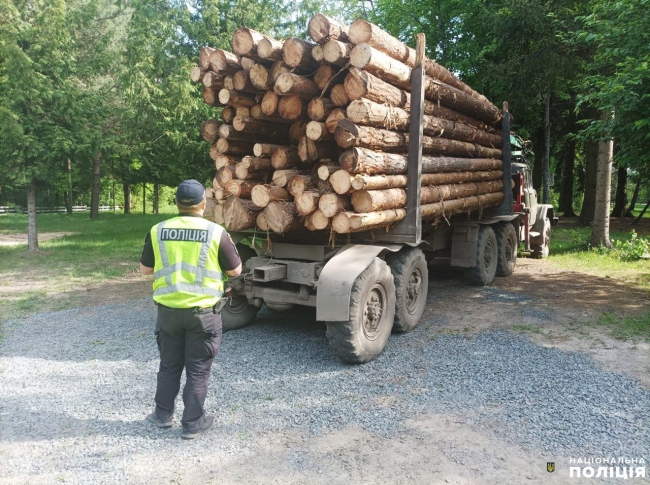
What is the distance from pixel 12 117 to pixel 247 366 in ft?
33.3

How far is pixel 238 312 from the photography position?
22.2 ft

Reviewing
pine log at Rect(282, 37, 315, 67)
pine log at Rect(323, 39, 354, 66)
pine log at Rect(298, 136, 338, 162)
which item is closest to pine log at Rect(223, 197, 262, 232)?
pine log at Rect(298, 136, 338, 162)

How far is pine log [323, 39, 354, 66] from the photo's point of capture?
543 cm

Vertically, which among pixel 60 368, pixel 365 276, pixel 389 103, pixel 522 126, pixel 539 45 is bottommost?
pixel 60 368

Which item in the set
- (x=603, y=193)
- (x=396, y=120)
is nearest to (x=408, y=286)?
(x=396, y=120)

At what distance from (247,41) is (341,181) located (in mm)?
2004

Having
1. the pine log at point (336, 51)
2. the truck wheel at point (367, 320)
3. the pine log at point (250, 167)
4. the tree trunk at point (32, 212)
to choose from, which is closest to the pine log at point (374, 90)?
the pine log at point (336, 51)

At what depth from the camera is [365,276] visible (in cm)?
549

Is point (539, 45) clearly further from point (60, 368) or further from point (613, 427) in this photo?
point (60, 368)

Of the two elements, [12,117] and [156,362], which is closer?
[156,362]

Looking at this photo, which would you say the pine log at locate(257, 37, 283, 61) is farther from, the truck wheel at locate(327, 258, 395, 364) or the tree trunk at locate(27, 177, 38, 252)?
the tree trunk at locate(27, 177, 38, 252)

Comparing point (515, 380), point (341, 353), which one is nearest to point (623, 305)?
point (515, 380)

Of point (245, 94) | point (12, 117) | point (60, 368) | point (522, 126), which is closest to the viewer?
point (60, 368)

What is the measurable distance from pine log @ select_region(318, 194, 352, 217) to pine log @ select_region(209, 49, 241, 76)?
6.76 feet
